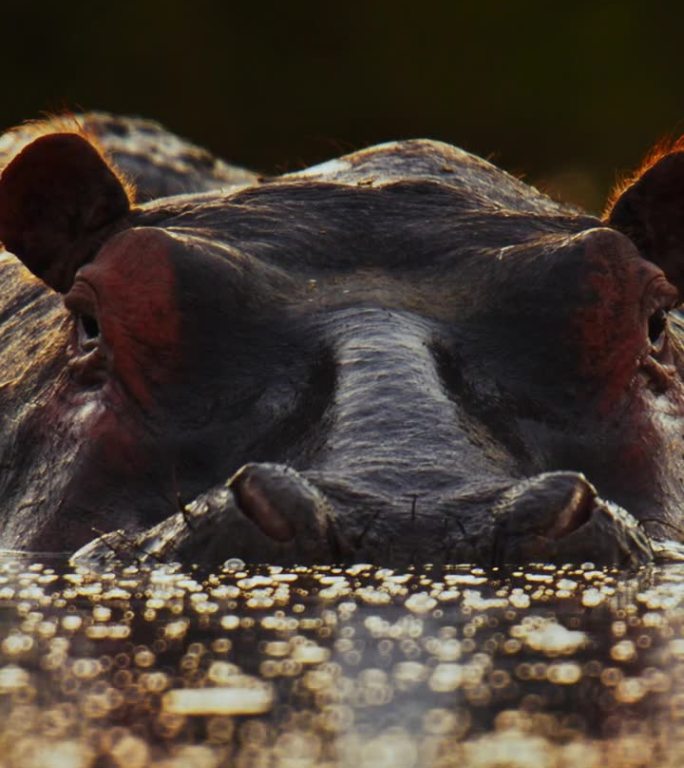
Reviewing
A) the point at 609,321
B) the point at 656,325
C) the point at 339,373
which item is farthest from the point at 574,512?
the point at 656,325

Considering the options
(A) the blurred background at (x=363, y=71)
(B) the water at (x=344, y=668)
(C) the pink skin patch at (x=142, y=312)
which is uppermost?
(B) the water at (x=344, y=668)

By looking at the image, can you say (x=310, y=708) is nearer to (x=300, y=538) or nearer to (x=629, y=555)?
(x=300, y=538)

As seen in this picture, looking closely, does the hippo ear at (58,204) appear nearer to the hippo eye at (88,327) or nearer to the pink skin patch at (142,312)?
the hippo eye at (88,327)

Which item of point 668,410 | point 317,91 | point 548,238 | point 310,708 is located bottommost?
point 317,91

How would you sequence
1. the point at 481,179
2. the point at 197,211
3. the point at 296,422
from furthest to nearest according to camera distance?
the point at 481,179 < the point at 197,211 < the point at 296,422

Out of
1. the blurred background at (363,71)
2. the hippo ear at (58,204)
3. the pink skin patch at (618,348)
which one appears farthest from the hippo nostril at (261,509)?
the blurred background at (363,71)

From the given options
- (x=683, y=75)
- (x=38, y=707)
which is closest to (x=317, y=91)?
(x=683, y=75)

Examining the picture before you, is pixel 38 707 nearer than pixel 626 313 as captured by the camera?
Yes
